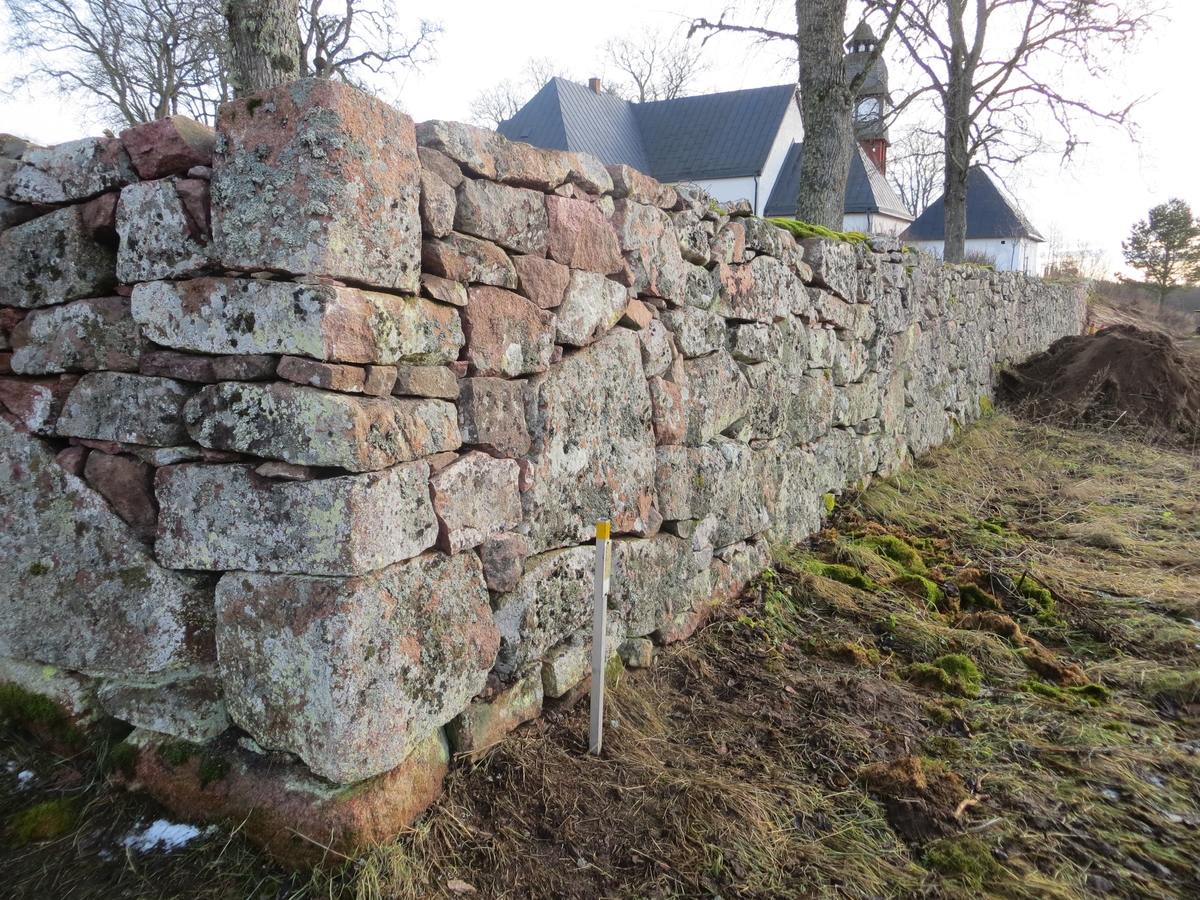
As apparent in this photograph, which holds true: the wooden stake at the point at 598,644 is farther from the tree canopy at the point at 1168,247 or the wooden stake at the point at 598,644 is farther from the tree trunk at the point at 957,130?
the tree canopy at the point at 1168,247

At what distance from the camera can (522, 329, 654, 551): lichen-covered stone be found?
9.39 feet

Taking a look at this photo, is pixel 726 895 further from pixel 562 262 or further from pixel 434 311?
pixel 562 262

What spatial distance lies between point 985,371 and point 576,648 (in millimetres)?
8611

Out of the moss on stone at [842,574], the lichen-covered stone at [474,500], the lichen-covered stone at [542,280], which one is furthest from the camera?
the moss on stone at [842,574]

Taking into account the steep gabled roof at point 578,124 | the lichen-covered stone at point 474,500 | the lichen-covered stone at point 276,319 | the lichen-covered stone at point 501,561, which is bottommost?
the lichen-covered stone at point 501,561

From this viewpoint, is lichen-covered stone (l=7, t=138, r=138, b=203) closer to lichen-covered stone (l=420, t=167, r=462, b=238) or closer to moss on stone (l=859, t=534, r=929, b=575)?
lichen-covered stone (l=420, t=167, r=462, b=238)

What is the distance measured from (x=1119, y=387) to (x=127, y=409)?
10463 mm

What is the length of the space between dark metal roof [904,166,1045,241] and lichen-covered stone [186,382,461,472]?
32.0 meters

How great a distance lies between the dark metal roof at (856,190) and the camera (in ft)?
83.8

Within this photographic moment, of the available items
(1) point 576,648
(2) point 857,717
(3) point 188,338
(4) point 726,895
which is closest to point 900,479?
(2) point 857,717

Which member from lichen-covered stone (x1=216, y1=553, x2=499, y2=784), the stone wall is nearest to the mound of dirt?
the stone wall

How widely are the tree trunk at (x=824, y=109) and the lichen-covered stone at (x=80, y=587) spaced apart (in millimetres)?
6035

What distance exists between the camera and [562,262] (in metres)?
3.00

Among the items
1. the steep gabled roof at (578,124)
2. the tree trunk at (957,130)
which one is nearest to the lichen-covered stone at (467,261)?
the tree trunk at (957,130)
